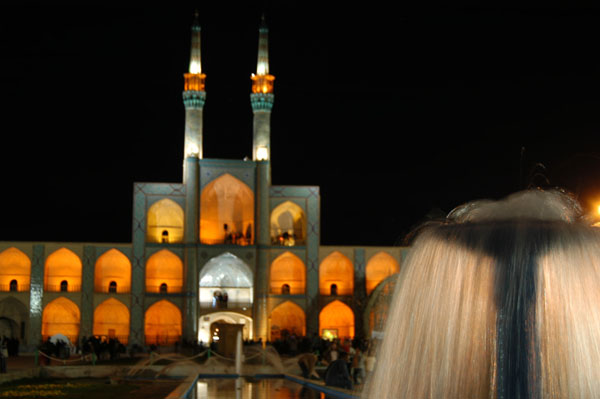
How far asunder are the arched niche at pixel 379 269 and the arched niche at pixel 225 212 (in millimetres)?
5035

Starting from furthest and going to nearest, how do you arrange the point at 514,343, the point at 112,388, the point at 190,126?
the point at 190,126, the point at 112,388, the point at 514,343

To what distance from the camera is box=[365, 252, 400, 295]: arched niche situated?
113 ft

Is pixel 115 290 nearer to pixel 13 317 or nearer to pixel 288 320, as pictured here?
pixel 13 317

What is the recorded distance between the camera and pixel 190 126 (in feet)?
110

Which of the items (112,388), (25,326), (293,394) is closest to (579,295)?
(293,394)

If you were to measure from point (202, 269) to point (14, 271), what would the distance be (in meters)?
7.21

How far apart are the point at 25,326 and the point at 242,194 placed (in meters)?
9.61

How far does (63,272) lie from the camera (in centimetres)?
3319

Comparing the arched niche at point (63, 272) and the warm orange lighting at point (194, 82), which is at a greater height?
the warm orange lighting at point (194, 82)

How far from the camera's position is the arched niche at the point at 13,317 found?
31672mm

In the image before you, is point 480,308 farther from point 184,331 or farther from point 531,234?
point 184,331

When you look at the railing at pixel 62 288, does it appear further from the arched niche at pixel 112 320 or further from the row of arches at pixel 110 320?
the arched niche at pixel 112 320

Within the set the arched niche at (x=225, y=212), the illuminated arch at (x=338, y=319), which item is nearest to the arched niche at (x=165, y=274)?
the arched niche at (x=225, y=212)

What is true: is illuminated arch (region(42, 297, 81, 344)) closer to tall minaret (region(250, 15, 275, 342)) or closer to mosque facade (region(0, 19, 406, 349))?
mosque facade (region(0, 19, 406, 349))
